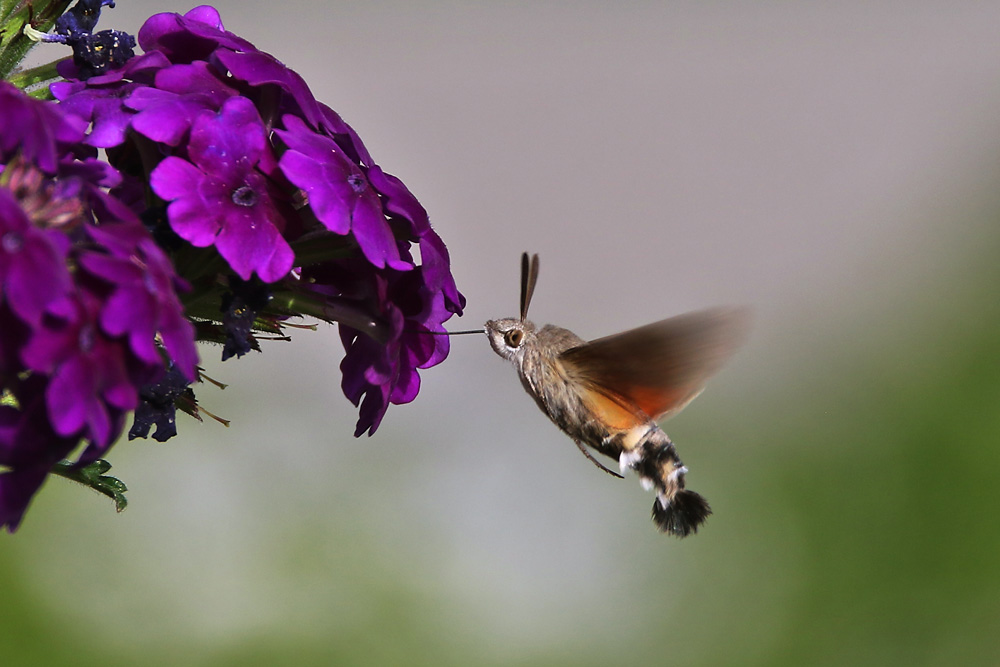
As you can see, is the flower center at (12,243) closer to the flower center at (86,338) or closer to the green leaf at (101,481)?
the flower center at (86,338)

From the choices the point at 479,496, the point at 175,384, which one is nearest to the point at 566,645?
the point at 479,496

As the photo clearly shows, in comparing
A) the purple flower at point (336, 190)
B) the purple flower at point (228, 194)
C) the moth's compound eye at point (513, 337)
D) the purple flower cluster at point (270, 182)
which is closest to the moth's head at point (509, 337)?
the moth's compound eye at point (513, 337)

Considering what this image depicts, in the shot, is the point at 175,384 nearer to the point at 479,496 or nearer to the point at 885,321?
the point at 479,496

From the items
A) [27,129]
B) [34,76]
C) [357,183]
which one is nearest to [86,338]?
[27,129]

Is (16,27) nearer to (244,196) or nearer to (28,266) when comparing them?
(244,196)

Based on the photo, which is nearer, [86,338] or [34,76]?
[86,338]

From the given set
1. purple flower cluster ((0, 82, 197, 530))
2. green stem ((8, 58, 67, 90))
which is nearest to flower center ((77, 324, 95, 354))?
purple flower cluster ((0, 82, 197, 530))

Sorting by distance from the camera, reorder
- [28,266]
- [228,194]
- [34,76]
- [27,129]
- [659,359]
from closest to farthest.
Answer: [28,266] → [27,129] → [228,194] → [34,76] → [659,359]
